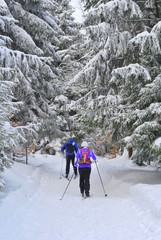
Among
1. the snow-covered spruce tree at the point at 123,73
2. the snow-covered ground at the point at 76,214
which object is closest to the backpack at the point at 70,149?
the snow-covered spruce tree at the point at 123,73

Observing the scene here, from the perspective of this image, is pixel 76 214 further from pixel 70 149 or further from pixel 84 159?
pixel 70 149

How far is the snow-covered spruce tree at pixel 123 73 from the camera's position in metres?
7.67

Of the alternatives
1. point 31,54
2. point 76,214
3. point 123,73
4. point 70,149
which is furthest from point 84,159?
point 31,54

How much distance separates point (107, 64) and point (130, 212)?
5.81 meters

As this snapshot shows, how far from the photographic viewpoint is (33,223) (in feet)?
18.2

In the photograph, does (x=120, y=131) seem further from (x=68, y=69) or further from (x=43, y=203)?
(x=68, y=69)

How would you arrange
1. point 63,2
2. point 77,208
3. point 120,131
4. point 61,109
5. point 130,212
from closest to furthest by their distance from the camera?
point 130,212 → point 77,208 → point 120,131 → point 61,109 → point 63,2

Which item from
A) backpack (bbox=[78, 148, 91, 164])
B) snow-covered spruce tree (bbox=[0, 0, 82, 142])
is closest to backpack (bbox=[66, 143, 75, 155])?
snow-covered spruce tree (bbox=[0, 0, 82, 142])

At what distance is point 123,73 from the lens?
795 centimetres

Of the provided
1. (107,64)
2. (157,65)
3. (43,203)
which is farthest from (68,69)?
(43,203)

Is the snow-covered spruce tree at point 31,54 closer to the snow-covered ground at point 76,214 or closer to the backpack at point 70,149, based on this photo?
the backpack at point 70,149

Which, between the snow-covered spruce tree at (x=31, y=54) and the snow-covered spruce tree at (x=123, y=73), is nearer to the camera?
the snow-covered spruce tree at (x=123, y=73)

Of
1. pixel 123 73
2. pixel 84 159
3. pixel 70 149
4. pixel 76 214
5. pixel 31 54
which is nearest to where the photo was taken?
pixel 76 214

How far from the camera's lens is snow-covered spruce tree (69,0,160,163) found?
302 inches
